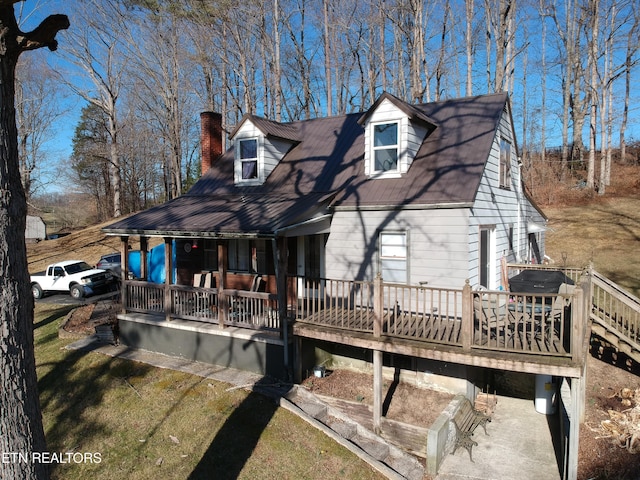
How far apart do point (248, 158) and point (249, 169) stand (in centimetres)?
36

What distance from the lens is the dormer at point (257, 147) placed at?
13750mm

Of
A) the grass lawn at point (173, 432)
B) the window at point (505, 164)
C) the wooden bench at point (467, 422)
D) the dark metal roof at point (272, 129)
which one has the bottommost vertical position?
the wooden bench at point (467, 422)

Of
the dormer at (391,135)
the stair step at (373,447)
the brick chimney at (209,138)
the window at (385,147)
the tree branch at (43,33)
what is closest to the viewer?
the tree branch at (43,33)

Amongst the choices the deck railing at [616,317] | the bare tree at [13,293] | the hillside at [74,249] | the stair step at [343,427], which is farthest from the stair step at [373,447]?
the hillside at [74,249]

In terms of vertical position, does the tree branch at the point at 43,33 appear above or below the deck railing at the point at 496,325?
above

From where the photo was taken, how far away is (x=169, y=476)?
719 cm

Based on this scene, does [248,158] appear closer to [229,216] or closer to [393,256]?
[229,216]

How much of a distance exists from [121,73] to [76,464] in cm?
3369

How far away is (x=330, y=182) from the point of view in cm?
1259

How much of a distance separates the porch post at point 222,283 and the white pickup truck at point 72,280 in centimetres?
1174

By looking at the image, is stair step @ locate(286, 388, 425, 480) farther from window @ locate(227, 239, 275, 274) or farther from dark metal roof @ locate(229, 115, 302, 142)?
dark metal roof @ locate(229, 115, 302, 142)

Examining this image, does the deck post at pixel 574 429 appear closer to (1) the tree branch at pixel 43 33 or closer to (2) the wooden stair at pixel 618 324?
(2) the wooden stair at pixel 618 324

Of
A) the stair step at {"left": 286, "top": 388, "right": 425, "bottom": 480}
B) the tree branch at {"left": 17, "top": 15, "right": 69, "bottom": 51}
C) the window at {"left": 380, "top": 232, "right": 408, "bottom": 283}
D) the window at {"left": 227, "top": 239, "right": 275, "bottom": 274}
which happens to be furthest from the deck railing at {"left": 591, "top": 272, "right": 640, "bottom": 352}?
the tree branch at {"left": 17, "top": 15, "right": 69, "bottom": 51}

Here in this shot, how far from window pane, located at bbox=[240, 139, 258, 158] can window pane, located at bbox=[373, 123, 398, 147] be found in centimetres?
419
